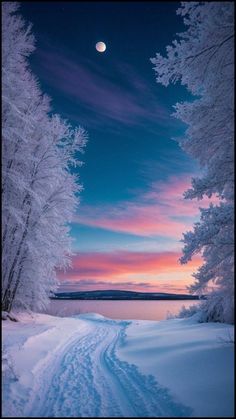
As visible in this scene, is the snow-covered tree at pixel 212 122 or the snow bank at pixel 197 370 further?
the snow-covered tree at pixel 212 122

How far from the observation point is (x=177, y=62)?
8086 mm

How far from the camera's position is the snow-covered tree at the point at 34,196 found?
41.5 feet

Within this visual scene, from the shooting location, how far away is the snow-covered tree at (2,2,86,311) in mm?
12641

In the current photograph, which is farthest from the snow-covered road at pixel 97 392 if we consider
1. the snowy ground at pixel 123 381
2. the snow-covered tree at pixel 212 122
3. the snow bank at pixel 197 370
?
the snow-covered tree at pixel 212 122

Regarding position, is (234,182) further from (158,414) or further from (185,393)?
(158,414)

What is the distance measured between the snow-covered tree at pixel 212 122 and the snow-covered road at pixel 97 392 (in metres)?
2.45

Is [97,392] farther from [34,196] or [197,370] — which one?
[34,196]

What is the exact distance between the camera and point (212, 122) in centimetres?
787

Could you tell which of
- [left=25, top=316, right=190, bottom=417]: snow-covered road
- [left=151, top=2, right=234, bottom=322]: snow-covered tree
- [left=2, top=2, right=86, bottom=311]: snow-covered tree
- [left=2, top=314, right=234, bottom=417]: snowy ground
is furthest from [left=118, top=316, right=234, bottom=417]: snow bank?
[left=2, top=2, right=86, bottom=311]: snow-covered tree

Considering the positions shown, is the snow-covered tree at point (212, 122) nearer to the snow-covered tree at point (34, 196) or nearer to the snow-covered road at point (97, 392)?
the snow-covered road at point (97, 392)

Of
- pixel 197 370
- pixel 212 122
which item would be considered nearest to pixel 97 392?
pixel 197 370

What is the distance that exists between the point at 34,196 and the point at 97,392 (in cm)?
822

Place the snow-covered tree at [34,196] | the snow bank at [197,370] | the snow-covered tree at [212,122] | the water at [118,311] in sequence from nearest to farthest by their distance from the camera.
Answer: the snow bank at [197,370], the snow-covered tree at [212,122], the snow-covered tree at [34,196], the water at [118,311]

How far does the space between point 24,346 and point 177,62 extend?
34.5 ft
